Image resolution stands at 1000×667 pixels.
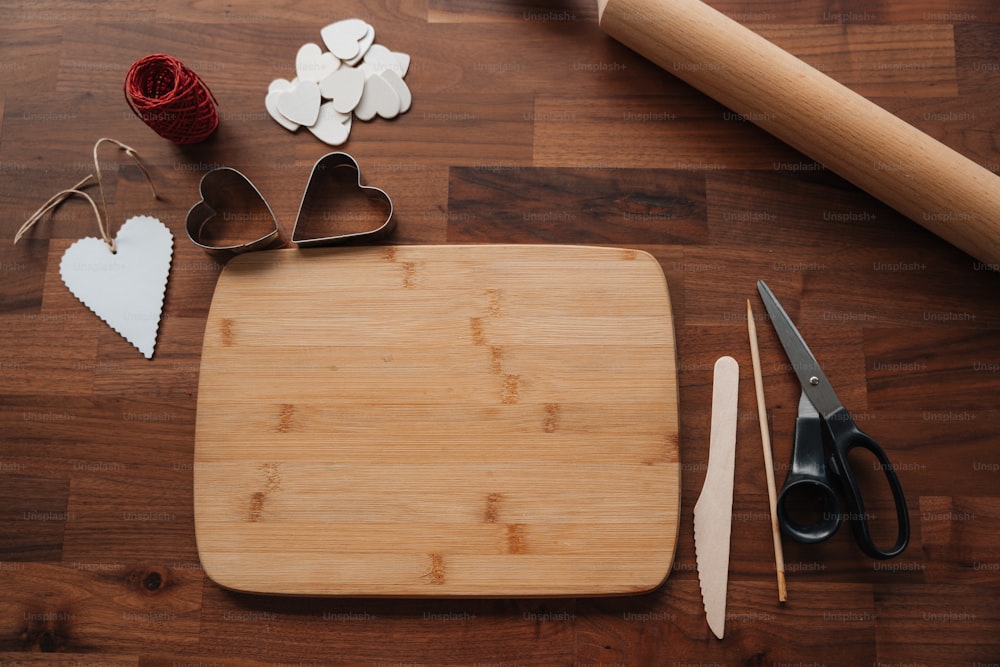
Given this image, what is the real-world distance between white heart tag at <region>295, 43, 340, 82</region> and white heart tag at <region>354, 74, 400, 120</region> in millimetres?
70

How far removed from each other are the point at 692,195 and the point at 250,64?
81 cm

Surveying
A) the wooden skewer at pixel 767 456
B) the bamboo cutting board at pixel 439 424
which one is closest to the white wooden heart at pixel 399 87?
the bamboo cutting board at pixel 439 424

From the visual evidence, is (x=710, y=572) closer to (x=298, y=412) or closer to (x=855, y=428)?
(x=855, y=428)

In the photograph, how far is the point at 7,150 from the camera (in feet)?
3.77

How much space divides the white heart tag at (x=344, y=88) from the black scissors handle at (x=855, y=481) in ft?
3.08

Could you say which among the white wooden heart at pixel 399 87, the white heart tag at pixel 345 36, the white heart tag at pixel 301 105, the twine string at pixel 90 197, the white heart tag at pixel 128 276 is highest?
the white heart tag at pixel 345 36

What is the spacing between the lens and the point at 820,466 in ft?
3.31

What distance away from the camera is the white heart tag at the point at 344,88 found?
1.12m

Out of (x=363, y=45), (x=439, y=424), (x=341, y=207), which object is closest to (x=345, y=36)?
(x=363, y=45)

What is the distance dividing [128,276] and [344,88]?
0.49 m

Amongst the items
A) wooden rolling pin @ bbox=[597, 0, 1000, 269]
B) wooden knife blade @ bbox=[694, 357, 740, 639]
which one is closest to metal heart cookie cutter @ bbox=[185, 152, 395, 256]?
wooden rolling pin @ bbox=[597, 0, 1000, 269]

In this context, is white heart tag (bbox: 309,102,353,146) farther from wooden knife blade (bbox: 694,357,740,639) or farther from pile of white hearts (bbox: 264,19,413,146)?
wooden knife blade (bbox: 694,357,740,639)

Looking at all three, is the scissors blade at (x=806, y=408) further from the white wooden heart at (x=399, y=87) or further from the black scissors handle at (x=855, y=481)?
the white wooden heart at (x=399, y=87)

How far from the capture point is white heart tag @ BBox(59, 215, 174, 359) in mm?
1096
